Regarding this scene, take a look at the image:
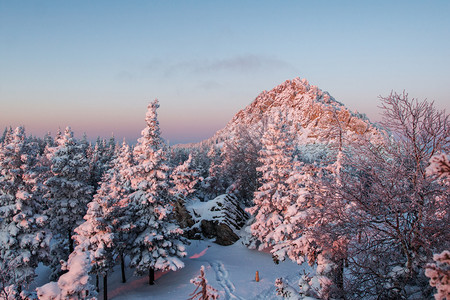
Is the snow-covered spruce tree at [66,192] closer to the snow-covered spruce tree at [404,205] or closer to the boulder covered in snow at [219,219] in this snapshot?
the boulder covered in snow at [219,219]

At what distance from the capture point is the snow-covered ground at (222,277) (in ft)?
60.5

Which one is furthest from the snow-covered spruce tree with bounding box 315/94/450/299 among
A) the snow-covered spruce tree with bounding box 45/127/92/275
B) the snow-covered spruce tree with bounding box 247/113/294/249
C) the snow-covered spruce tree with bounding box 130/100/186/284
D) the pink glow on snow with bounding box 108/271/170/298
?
the snow-covered spruce tree with bounding box 45/127/92/275

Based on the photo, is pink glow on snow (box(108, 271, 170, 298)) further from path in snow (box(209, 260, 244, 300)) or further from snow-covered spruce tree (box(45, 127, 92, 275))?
snow-covered spruce tree (box(45, 127, 92, 275))

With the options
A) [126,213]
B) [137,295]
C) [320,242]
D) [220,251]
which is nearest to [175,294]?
[137,295]

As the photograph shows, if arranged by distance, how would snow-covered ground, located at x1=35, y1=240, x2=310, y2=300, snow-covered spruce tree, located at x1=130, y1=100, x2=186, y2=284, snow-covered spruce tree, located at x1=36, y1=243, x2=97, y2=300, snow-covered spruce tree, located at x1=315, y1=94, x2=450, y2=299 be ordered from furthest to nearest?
snow-covered spruce tree, located at x1=130, y1=100, x2=186, y2=284 < snow-covered ground, located at x1=35, y1=240, x2=310, y2=300 < snow-covered spruce tree, located at x1=36, y1=243, x2=97, y2=300 < snow-covered spruce tree, located at x1=315, y1=94, x2=450, y2=299

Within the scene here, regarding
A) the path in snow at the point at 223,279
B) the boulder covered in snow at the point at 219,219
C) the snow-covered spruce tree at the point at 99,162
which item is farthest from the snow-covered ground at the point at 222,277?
the snow-covered spruce tree at the point at 99,162

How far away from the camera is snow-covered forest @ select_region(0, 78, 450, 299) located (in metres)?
6.60

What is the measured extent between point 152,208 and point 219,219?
11745 millimetres

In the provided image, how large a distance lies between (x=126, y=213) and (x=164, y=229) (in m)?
3.17

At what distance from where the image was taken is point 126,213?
2006 centimetres

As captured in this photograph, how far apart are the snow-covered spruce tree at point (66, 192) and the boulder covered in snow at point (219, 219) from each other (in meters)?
12.4

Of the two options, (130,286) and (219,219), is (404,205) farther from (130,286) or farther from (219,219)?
(219,219)

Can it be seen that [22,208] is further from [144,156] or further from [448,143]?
[448,143]

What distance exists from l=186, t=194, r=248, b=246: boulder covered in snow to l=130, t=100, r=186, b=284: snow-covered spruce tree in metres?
9.62
